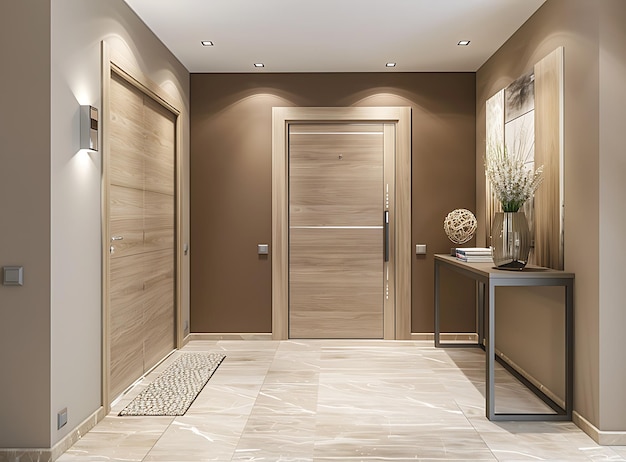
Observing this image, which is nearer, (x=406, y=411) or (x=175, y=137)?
(x=406, y=411)

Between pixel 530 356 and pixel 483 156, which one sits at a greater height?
pixel 483 156

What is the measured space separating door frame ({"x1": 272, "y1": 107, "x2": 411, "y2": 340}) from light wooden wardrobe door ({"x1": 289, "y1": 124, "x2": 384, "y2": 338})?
0.31ft

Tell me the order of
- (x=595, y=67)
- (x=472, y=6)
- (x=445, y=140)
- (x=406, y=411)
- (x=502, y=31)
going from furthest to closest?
(x=445, y=140) → (x=502, y=31) → (x=472, y=6) → (x=406, y=411) → (x=595, y=67)

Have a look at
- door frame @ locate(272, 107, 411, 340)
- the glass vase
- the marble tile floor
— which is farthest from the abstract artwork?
door frame @ locate(272, 107, 411, 340)

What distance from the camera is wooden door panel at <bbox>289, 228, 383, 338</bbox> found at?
5344mm

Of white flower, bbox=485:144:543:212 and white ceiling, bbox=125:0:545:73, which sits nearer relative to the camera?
white flower, bbox=485:144:543:212

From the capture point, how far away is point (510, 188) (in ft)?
11.2

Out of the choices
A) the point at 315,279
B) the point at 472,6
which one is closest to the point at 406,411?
the point at 315,279
